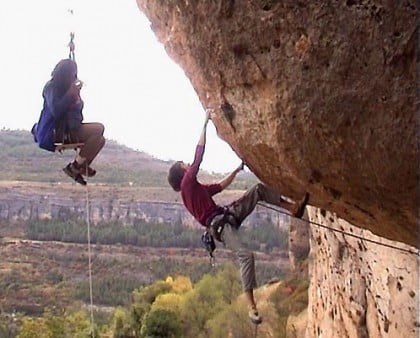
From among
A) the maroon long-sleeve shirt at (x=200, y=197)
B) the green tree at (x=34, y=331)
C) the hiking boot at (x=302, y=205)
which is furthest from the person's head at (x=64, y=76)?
the green tree at (x=34, y=331)

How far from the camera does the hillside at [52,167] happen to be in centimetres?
9856

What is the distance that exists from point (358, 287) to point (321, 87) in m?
6.31

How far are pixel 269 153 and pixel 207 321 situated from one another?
97.0 feet

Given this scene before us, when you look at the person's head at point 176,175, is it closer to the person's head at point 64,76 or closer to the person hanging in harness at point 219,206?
the person hanging in harness at point 219,206

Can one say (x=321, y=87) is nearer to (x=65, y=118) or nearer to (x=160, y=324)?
(x=65, y=118)

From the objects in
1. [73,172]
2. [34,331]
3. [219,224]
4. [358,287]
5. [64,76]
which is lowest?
[34,331]

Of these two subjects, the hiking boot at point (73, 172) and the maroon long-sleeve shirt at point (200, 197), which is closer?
the maroon long-sleeve shirt at point (200, 197)

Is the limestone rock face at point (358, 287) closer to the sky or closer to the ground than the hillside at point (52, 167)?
closer to the ground

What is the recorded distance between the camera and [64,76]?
837 cm

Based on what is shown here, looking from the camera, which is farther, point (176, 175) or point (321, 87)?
point (176, 175)

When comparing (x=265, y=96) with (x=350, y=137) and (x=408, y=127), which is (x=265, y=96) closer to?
(x=350, y=137)

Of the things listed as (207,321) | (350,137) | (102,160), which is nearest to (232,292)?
(207,321)

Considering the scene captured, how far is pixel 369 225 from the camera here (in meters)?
7.20

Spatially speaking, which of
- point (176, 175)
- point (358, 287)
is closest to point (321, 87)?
point (176, 175)
